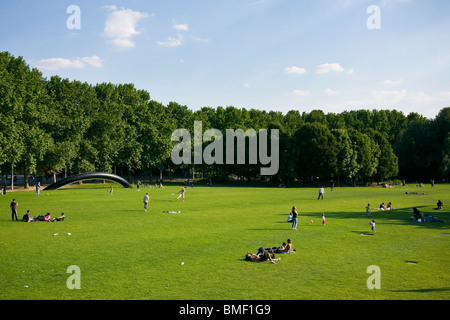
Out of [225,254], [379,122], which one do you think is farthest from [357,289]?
[379,122]

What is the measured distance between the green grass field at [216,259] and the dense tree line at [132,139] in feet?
131

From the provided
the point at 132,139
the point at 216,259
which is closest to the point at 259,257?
the point at 216,259

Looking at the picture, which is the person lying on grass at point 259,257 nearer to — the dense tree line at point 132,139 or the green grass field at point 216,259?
the green grass field at point 216,259

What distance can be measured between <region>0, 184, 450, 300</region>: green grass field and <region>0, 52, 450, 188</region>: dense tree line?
131 feet

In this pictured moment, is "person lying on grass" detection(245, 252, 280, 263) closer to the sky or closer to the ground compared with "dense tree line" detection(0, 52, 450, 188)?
closer to the ground

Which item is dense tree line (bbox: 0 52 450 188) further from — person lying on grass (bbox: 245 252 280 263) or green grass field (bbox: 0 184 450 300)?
person lying on grass (bbox: 245 252 280 263)

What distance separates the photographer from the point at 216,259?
1702 cm

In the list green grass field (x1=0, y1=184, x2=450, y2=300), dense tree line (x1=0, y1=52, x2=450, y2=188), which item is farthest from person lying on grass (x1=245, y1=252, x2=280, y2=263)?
dense tree line (x1=0, y1=52, x2=450, y2=188)

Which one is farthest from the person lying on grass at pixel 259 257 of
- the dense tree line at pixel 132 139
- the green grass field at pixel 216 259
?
the dense tree line at pixel 132 139

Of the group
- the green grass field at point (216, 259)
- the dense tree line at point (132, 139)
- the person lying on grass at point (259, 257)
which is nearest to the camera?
the green grass field at point (216, 259)

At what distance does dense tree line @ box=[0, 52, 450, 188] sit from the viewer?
63188 mm

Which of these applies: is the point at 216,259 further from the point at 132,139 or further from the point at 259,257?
the point at 132,139

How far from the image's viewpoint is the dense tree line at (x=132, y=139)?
207 feet
